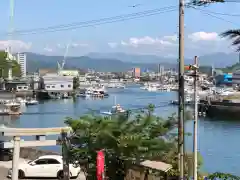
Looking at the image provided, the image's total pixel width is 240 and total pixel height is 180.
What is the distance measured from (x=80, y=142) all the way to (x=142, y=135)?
1.50 m

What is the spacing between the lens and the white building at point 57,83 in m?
104

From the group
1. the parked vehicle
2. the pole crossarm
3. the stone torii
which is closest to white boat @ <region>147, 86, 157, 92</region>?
the parked vehicle

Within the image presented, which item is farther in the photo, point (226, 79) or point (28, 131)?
point (226, 79)

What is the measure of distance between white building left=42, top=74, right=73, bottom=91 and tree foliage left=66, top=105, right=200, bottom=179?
3662 inches

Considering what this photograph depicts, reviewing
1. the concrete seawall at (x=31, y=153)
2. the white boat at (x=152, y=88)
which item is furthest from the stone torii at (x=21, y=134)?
the white boat at (x=152, y=88)

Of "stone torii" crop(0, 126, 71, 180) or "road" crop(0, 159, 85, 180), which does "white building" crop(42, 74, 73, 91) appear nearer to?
"road" crop(0, 159, 85, 180)

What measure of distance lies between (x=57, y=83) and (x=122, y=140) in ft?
310

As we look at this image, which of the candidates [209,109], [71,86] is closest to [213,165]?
[209,109]

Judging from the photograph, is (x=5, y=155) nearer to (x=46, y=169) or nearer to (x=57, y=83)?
(x=46, y=169)

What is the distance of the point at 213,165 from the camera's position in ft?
81.8

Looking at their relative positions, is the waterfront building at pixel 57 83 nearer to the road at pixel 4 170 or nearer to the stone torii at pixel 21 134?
the road at pixel 4 170

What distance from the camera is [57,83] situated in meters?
104

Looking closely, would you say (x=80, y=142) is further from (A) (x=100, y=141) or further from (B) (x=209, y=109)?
(B) (x=209, y=109)

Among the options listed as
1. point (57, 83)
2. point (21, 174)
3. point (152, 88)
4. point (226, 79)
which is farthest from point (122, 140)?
point (152, 88)
